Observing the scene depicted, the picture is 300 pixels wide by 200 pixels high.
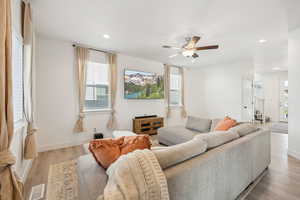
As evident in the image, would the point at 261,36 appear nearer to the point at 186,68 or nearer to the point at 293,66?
the point at 293,66

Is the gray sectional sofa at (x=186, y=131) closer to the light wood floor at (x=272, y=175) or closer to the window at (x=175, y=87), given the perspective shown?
the light wood floor at (x=272, y=175)

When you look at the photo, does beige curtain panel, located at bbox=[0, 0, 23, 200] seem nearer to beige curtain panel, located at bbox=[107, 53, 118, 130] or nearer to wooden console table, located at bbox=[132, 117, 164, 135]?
beige curtain panel, located at bbox=[107, 53, 118, 130]

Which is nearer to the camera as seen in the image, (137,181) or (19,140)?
(137,181)

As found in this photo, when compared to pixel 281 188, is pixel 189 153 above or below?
above

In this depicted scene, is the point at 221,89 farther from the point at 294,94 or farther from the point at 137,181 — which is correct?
the point at 137,181

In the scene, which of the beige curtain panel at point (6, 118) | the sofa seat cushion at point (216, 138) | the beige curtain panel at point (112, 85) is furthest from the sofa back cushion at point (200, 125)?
the beige curtain panel at point (6, 118)

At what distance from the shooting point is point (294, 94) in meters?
2.98

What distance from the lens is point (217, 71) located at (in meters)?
5.99

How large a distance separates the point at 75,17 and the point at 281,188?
421cm

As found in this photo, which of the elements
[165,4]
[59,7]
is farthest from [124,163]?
[59,7]

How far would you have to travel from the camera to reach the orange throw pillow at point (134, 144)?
1273mm

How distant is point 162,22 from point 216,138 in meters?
2.24

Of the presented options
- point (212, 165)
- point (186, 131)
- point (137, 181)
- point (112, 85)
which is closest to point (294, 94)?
point (186, 131)

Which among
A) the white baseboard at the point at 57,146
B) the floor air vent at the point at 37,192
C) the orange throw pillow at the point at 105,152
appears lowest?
the floor air vent at the point at 37,192
